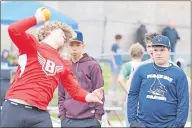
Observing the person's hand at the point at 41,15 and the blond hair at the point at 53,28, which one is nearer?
the person's hand at the point at 41,15

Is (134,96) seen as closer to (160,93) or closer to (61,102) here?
(160,93)

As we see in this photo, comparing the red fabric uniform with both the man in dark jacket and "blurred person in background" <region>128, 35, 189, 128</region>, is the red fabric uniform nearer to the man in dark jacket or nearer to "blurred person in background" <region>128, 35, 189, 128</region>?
"blurred person in background" <region>128, 35, 189, 128</region>

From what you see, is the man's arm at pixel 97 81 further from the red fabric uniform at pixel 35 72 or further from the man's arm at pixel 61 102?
the red fabric uniform at pixel 35 72

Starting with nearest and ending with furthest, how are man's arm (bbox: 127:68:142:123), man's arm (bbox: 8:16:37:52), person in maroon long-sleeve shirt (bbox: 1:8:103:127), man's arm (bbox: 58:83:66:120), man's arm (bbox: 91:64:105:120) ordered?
1. man's arm (bbox: 8:16:37:52)
2. person in maroon long-sleeve shirt (bbox: 1:8:103:127)
3. man's arm (bbox: 127:68:142:123)
4. man's arm (bbox: 91:64:105:120)
5. man's arm (bbox: 58:83:66:120)

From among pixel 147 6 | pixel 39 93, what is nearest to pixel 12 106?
→ pixel 39 93

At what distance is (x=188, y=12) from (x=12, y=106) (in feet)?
86.8

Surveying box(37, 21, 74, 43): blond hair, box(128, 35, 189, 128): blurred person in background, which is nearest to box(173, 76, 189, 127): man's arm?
box(128, 35, 189, 128): blurred person in background

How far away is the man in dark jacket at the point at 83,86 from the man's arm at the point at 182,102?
1.22 metres

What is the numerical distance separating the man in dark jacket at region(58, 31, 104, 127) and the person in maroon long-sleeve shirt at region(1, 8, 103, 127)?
1.26 metres

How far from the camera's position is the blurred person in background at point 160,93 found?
6434mm

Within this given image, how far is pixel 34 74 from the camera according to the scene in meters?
5.74

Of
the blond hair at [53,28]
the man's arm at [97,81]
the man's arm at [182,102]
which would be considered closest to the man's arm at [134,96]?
the man's arm at [182,102]

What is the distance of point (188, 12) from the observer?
3123 cm

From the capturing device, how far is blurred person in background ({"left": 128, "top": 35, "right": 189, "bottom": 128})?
21.1ft
